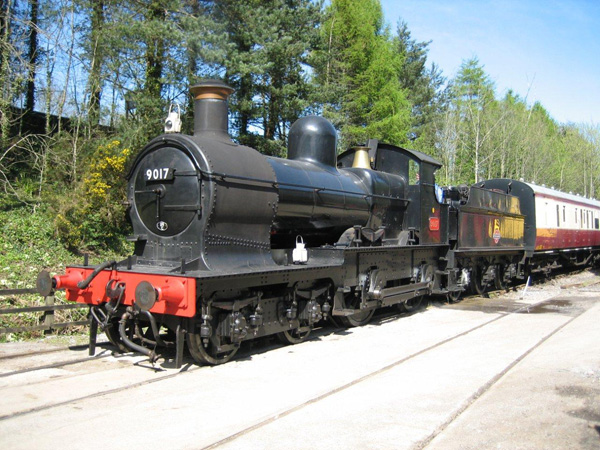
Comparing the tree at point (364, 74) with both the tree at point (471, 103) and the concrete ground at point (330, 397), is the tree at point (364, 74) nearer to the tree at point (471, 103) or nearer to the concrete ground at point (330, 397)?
the tree at point (471, 103)

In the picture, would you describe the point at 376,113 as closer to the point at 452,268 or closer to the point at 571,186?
the point at 452,268

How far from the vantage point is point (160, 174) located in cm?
656

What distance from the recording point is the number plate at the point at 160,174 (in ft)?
21.1

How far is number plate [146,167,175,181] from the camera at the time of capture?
6422mm

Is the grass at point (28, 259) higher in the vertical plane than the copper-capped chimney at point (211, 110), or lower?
lower

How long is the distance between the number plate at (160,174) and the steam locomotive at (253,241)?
23 millimetres

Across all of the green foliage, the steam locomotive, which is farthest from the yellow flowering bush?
the steam locomotive

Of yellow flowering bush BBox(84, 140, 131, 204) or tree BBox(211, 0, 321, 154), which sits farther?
tree BBox(211, 0, 321, 154)

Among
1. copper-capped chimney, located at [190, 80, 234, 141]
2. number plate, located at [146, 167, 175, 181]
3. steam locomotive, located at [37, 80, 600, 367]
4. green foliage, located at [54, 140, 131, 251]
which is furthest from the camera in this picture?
green foliage, located at [54, 140, 131, 251]

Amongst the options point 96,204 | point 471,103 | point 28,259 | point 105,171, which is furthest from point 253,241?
point 471,103

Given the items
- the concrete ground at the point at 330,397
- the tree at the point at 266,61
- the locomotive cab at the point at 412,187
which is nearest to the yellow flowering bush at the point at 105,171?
the tree at the point at 266,61

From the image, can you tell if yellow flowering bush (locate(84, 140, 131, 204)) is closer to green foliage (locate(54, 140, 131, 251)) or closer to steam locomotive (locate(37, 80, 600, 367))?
green foliage (locate(54, 140, 131, 251))

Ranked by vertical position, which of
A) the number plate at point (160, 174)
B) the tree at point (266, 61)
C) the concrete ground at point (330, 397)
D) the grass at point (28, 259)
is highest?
the tree at point (266, 61)

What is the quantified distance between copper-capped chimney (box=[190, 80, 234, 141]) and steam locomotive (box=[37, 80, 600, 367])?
0.6 inches
